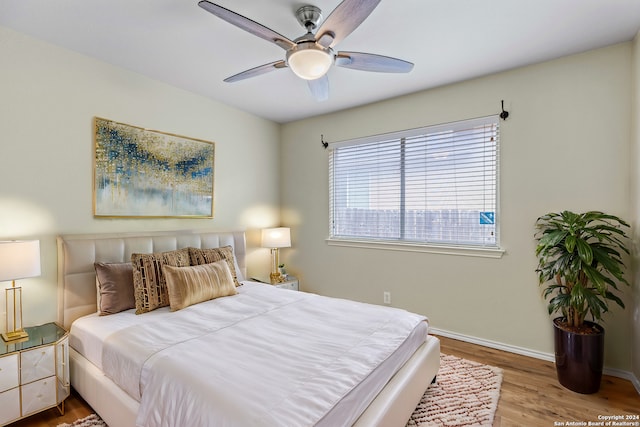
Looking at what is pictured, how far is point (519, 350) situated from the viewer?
112 inches

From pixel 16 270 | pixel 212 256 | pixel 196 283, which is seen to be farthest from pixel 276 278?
pixel 16 270

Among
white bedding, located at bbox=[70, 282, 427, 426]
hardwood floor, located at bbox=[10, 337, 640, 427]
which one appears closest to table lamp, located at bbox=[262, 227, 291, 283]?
white bedding, located at bbox=[70, 282, 427, 426]

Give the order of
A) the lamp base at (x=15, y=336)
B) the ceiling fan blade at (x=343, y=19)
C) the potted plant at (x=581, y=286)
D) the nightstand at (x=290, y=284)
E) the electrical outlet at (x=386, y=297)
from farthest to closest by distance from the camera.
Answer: the nightstand at (x=290, y=284)
the electrical outlet at (x=386, y=297)
the potted plant at (x=581, y=286)
the lamp base at (x=15, y=336)
the ceiling fan blade at (x=343, y=19)

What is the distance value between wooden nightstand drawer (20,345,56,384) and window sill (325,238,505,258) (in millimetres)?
2854

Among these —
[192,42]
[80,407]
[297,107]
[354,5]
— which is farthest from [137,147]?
[354,5]

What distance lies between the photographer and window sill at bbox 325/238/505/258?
9.86 feet

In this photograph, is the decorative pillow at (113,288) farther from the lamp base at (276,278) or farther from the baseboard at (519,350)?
the baseboard at (519,350)

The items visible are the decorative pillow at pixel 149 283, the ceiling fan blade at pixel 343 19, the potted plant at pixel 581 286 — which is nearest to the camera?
the ceiling fan blade at pixel 343 19

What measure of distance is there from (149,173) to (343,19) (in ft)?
7.85

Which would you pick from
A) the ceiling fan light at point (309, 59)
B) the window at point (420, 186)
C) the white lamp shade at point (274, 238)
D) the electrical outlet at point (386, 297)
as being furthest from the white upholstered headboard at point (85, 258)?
the electrical outlet at point (386, 297)

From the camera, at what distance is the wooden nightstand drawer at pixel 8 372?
71.1 inches

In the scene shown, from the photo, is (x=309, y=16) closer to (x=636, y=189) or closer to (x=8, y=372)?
(x=636, y=189)

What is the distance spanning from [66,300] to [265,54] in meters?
2.50

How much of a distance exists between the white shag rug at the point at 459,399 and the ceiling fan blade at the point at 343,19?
92.7 inches
